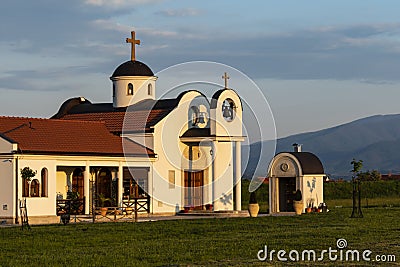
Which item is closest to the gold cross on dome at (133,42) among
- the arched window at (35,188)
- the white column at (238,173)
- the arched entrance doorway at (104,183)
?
the white column at (238,173)

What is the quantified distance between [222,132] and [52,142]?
30.1ft

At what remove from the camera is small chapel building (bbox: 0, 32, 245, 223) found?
38.2 metres

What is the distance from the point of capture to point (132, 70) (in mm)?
47188

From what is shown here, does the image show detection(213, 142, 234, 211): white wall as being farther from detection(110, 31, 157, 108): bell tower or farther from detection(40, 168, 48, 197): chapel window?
detection(40, 168, 48, 197): chapel window

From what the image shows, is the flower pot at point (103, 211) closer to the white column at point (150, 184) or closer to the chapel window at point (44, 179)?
the chapel window at point (44, 179)

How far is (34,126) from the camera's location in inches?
1602

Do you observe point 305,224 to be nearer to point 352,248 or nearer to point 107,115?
point 352,248

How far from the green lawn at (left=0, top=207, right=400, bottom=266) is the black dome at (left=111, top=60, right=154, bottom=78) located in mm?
15089

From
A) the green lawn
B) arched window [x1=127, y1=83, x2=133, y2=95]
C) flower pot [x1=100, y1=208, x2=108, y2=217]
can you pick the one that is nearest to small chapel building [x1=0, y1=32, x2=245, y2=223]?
arched window [x1=127, y1=83, x2=133, y2=95]

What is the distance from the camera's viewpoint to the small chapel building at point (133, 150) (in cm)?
3825

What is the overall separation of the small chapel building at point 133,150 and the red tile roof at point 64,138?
47 mm

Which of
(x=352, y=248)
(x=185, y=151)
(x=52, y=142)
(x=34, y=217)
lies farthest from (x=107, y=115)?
(x=352, y=248)

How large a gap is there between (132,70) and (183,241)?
23.3 m

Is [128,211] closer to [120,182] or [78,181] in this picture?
[120,182]
